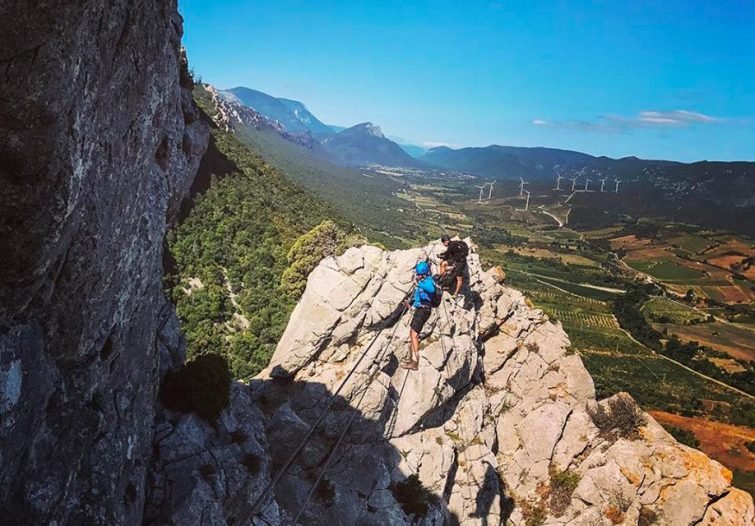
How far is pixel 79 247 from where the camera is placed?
28.8ft

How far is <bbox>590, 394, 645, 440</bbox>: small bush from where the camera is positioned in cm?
2847

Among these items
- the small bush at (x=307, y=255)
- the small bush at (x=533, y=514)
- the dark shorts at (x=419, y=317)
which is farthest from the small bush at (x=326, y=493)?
the small bush at (x=307, y=255)

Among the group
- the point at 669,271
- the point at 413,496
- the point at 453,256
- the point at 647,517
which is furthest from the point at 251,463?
the point at 669,271

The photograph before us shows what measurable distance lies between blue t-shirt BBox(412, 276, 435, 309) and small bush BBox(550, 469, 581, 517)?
594 inches

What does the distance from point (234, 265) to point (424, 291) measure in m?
31.9

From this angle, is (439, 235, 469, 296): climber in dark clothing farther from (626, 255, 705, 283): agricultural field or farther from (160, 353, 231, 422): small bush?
(626, 255, 705, 283): agricultural field

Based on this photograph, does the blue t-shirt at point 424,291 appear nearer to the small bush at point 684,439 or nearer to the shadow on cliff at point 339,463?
the shadow on cliff at point 339,463

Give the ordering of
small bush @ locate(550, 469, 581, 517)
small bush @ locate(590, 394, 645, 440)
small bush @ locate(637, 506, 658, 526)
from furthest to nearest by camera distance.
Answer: small bush @ locate(590, 394, 645, 440) < small bush @ locate(550, 469, 581, 517) < small bush @ locate(637, 506, 658, 526)

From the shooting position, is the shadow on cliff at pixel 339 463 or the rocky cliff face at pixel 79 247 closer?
the rocky cliff face at pixel 79 247

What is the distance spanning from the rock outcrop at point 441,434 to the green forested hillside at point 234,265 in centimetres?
1334

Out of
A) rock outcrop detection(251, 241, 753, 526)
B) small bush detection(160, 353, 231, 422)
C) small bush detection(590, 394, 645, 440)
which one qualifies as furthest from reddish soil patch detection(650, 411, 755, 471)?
small bush detection(160, 353, 231, 422)

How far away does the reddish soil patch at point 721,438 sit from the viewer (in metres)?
58.9

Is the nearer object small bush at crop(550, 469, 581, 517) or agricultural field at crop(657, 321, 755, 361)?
small bush at crop(550, 469, 581, 517)

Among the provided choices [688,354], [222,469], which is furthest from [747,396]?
[222,469]
